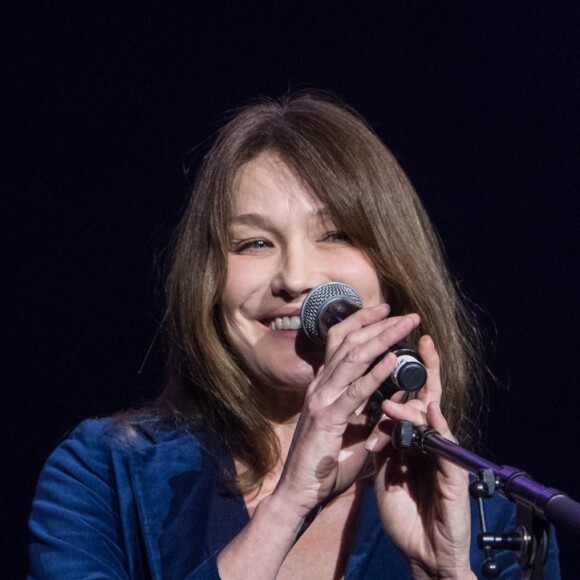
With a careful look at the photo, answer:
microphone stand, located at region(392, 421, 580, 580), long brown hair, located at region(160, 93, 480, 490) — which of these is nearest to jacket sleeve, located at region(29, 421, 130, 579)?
long brown hair, located at region(160, 93, 480, 490)

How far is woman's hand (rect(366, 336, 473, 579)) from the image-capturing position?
1.58 m

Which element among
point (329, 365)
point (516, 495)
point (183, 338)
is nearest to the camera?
point (516, 495)

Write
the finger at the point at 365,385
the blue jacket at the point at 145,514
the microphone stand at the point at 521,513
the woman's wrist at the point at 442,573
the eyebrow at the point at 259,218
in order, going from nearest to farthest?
the microphone stand at the point at 521,513
the finger at the point at 365,385
the woman's wrist at the point at 442,573
the blue jacket at the point at 145,514
the eyebrow at the point at 259,218

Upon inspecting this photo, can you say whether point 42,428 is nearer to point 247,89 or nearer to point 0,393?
point 0,393

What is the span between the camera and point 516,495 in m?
1.06

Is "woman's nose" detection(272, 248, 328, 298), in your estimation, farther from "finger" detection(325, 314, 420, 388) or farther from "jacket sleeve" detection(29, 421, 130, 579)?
"jacket sleeve" detection(29, 421, 130, 579)

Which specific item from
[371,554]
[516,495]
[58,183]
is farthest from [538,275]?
[516,495]

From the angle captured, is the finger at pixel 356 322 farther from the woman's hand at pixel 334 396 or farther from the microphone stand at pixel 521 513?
the microphone stand at pixel 521 513

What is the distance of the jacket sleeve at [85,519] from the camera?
1715 millimetres

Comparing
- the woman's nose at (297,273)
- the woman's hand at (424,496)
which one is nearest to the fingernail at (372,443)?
the woman's hand at (424,496)

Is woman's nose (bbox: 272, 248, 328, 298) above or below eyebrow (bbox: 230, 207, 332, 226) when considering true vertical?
below

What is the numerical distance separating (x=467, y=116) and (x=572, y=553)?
4.44ft

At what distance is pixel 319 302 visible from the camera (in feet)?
5.12

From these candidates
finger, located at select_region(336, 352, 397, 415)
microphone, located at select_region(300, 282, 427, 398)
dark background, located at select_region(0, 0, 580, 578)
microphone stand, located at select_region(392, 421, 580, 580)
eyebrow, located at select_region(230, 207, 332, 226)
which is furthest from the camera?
dark background, located at select_region(0, 0, 580, 578)
